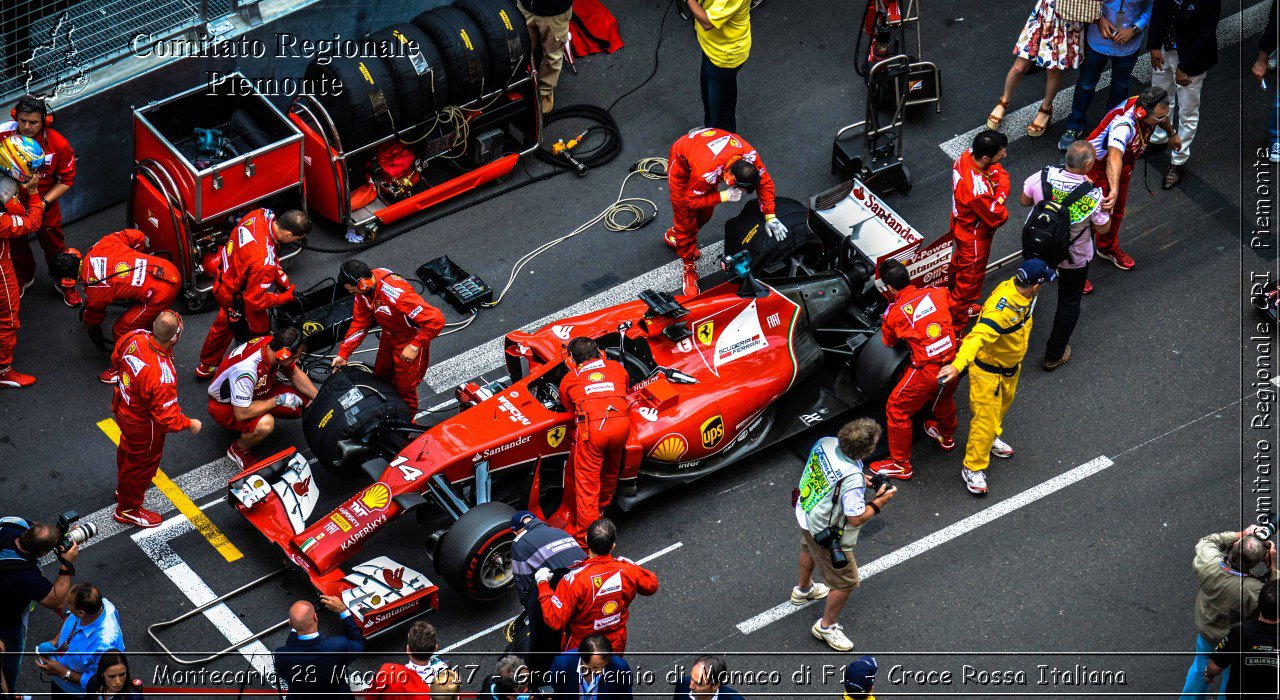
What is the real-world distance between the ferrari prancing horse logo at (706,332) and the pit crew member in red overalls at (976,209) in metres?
1.86

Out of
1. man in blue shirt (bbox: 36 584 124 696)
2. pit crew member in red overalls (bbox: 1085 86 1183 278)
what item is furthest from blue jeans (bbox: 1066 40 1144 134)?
man in blue shirt (bbox: 36 584 124 696)

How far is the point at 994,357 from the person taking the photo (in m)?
10.5

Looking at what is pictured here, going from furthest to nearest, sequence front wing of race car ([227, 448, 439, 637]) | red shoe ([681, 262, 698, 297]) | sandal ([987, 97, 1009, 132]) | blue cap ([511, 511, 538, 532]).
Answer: sandal ([987, 97, 1009, 132]) → red shoe ([681, 262, 698, 297]) → front wing of race car ([227, 448, 439, 637]) → blue cap ([511, 511, 538, 532])

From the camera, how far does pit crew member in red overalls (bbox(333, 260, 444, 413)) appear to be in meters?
10.9

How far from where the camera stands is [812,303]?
444 inches

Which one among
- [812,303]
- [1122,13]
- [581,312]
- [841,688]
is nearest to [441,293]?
[581,312]

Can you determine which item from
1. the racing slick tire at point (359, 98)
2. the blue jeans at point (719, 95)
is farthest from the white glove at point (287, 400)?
the blue jeans at point (719, 95)

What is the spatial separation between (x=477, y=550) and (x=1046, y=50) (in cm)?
718

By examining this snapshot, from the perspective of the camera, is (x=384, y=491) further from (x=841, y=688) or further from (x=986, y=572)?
(x=986, y=572)

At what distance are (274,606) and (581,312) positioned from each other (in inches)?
143

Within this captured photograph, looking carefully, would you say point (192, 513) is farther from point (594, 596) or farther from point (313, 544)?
point (594, 596)

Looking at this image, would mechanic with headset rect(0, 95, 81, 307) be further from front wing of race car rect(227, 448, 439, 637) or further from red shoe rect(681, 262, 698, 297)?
red shoe rect(681, 262, 698, 297)

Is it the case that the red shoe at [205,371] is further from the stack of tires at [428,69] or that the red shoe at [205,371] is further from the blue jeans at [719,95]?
the blue jeans at [719,95]

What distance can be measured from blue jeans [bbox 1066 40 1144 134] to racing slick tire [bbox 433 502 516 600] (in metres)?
6.75
